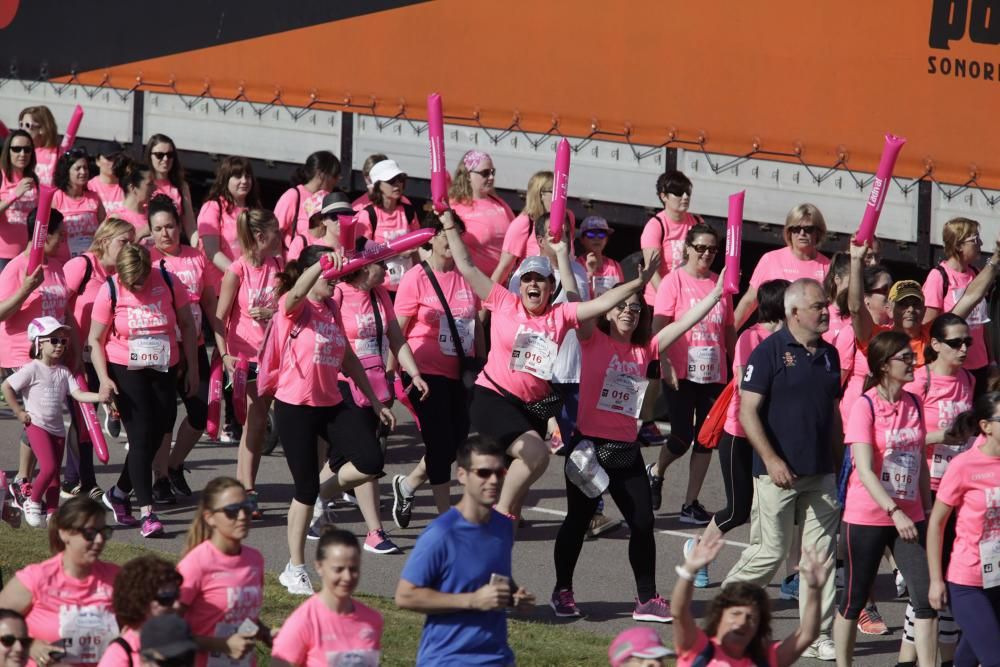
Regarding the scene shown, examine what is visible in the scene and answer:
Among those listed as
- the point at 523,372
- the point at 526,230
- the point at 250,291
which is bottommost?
the point at 523,372

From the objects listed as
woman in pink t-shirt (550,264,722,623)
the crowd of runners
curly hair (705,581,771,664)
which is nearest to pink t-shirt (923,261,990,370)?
the crowd of runners

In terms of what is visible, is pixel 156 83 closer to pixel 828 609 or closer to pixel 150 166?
pixel 150 166

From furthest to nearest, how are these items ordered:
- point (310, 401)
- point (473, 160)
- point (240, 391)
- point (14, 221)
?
point (14, 221) → point (473, 160) → point (240, 391) → point (310, 401)

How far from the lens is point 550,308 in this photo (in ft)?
29.3

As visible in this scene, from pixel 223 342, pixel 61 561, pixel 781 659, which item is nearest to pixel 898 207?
pixel 223 342

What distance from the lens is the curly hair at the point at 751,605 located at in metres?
5.92

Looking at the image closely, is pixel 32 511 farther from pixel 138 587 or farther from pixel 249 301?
pixel 138 587

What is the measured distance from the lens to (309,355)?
29.2ft

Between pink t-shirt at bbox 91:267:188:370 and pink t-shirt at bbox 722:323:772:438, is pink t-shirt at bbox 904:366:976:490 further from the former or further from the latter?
pink t-shirt at bbox 91:267:188:370

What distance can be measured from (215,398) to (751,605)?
566 centimetres

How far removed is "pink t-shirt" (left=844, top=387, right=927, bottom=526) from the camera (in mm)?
7763

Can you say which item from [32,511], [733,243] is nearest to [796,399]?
[733,243]

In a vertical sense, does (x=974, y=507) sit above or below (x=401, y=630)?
above

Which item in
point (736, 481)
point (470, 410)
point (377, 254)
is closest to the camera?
point (377, 254)
